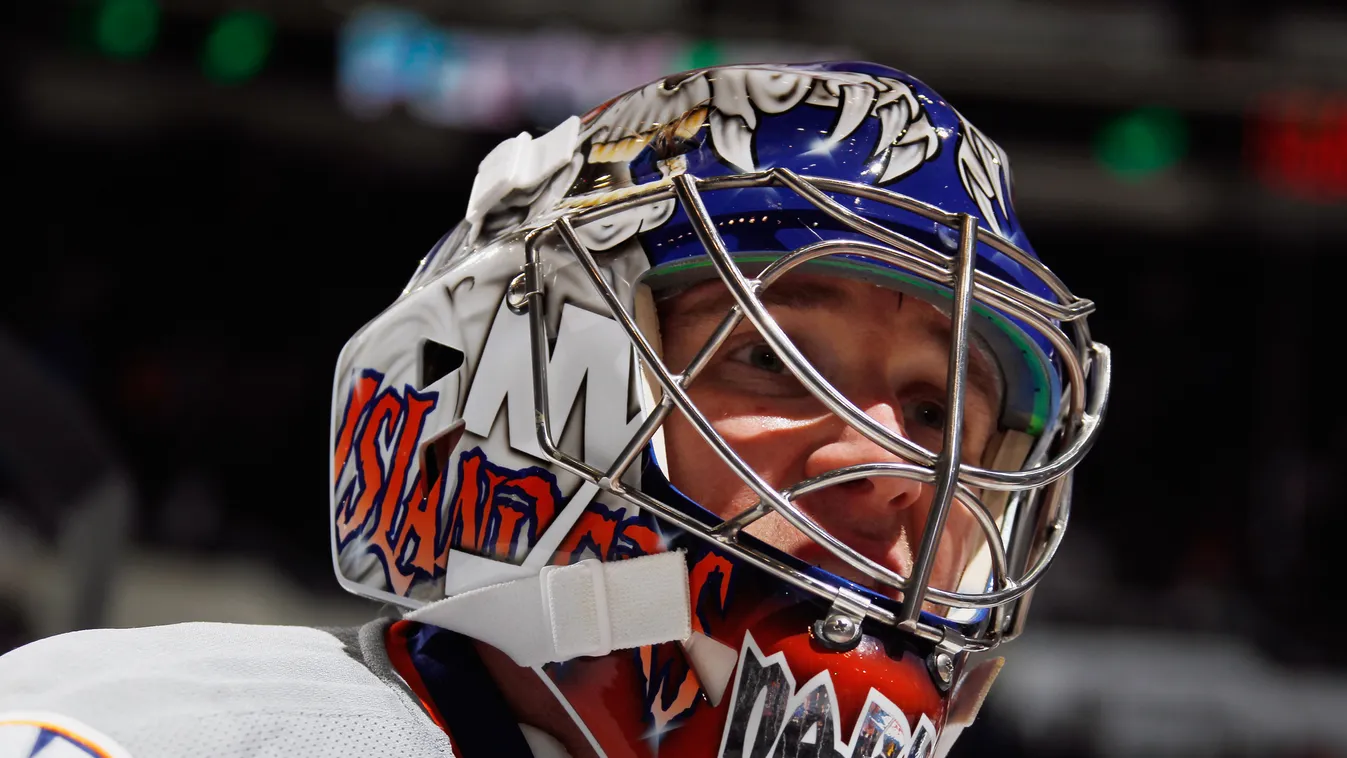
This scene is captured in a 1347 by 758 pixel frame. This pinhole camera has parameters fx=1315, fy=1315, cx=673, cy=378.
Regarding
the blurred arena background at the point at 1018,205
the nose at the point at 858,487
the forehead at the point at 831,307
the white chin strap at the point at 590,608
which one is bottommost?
the blurred arena background at the point at 1018,205

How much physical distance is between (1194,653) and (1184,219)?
3521 millimetres

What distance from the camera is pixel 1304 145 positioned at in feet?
23.6

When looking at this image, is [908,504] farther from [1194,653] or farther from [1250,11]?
[1250,11]

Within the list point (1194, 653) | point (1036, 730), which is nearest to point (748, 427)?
point (1036, 730)

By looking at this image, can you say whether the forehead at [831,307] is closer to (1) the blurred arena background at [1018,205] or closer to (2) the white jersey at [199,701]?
(2) the white jersey at [199,701]

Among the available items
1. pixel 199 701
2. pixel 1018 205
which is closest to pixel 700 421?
pixel 199 701

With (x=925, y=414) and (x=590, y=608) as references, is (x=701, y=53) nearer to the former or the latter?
(x=925, y=414)

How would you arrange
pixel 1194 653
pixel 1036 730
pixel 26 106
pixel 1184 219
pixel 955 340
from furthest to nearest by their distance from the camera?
1. pixel 1184 219
2. pixel 26 106
3. pixel 1194 653
4. pixel 1036 730
5. pixel 955 340

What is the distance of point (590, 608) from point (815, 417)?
0.27 meters

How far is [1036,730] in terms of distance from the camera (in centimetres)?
462

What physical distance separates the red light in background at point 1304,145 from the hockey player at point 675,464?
6629mm

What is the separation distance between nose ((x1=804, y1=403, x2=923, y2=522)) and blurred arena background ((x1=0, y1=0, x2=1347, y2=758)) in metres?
3.79

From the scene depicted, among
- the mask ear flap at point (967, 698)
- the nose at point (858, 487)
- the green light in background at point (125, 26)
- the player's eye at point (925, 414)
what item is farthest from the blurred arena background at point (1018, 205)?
the nose at point (858, 487)

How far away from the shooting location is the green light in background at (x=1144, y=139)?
25.0 ft
